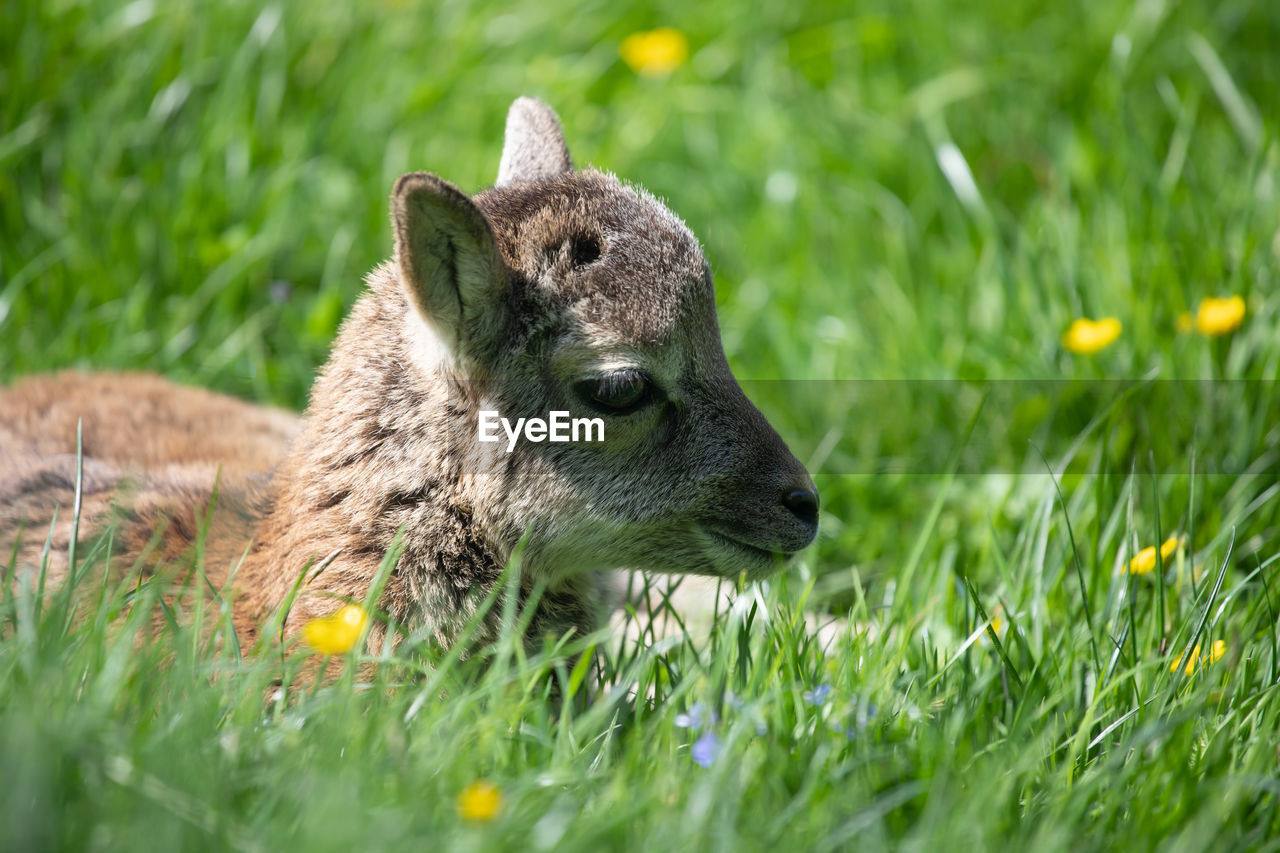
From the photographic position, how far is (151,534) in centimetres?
359

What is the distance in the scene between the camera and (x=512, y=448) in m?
3.26

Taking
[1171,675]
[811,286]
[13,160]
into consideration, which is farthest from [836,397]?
[13,160]

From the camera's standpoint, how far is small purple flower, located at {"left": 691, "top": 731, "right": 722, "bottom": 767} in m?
2.68

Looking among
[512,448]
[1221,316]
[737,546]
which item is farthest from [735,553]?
[1221,316]

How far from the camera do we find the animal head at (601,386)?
10.7 feet

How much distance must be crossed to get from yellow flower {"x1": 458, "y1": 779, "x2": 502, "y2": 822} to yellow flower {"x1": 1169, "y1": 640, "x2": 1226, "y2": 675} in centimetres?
191

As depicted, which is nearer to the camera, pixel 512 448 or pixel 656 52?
pixel 512 448

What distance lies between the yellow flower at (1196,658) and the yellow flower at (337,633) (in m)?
2.17

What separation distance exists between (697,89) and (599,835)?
524 centimetres

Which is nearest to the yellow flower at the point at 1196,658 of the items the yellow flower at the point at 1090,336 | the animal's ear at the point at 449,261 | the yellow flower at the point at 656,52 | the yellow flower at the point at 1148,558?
the yellow flower at the point at 1148,558

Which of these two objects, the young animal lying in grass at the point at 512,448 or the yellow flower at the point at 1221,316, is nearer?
the young animal lying in grass at the point at 512,448

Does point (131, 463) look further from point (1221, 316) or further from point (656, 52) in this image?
point (1221, 316)

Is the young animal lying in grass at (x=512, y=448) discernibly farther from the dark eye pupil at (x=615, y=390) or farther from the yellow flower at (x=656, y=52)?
the yellow flower at (x=656, y=52)

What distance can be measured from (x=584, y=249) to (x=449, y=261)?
1.42 feet
